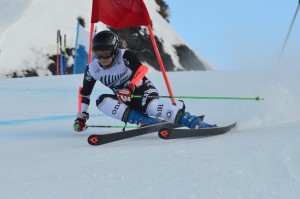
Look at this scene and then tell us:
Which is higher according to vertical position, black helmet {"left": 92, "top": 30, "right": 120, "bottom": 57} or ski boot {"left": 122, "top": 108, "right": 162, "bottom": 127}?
black helmet {"left": 92, "top": 30, "right": 120, "bottom": 57}

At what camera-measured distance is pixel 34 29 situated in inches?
1241

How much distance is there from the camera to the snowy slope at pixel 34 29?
3017cm

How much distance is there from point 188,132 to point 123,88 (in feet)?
2.83

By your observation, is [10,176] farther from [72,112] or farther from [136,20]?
[72,112]

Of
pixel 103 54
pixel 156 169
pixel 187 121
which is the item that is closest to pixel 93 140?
pixel 103 54

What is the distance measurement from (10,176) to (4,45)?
92.7 feet

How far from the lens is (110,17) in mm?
7719

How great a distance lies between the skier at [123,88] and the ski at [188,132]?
199 millimetres

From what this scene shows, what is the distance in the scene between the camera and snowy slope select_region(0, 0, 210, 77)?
99.0 ft

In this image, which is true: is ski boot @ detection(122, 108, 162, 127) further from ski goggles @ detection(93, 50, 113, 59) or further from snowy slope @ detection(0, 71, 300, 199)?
ski goggles @ detection(93, 50, 113, 59)

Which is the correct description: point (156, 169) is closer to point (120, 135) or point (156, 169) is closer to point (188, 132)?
point (188, 132)

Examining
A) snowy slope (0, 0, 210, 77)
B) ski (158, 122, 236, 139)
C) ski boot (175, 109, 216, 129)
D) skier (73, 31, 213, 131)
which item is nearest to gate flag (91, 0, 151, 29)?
skier (73, 31, 213, 131)

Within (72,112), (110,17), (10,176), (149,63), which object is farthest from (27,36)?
(10,176)

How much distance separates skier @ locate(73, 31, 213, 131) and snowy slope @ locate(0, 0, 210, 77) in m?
24.5
